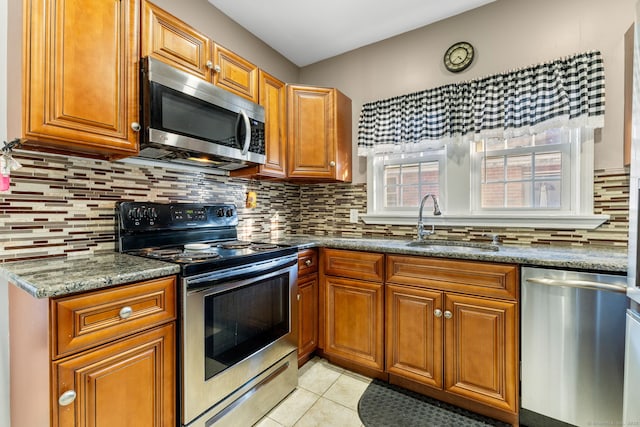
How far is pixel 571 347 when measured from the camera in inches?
54.7

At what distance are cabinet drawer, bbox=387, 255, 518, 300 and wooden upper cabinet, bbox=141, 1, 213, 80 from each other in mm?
1599

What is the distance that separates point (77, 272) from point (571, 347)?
7.04ft

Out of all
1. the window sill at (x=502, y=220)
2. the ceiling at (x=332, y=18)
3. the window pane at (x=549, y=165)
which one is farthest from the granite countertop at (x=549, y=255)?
the ceiling at (x=332, y=18)

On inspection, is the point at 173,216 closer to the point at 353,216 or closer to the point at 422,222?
the point at 353,216

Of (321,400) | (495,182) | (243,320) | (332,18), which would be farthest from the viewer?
(332,18)

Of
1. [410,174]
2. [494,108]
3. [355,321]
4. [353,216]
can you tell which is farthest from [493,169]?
[355,321]

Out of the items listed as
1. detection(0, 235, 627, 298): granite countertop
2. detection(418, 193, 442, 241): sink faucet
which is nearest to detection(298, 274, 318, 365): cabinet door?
detection(0, 235, 627, 298): granite countertop

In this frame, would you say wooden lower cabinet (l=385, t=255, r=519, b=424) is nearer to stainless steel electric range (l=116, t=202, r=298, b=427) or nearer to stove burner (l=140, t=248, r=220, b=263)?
stainless steel electric range (l=116, t=202, r=298, b=427)

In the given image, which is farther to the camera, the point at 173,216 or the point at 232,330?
the point at 173,216

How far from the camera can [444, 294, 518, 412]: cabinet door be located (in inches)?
60.0

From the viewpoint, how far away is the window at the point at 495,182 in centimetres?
186

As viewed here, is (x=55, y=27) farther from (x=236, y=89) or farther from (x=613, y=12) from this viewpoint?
(x=613, y=12)

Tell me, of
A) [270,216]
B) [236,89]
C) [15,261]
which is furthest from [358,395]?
[236,89]

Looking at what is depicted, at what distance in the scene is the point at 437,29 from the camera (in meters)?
2.30
